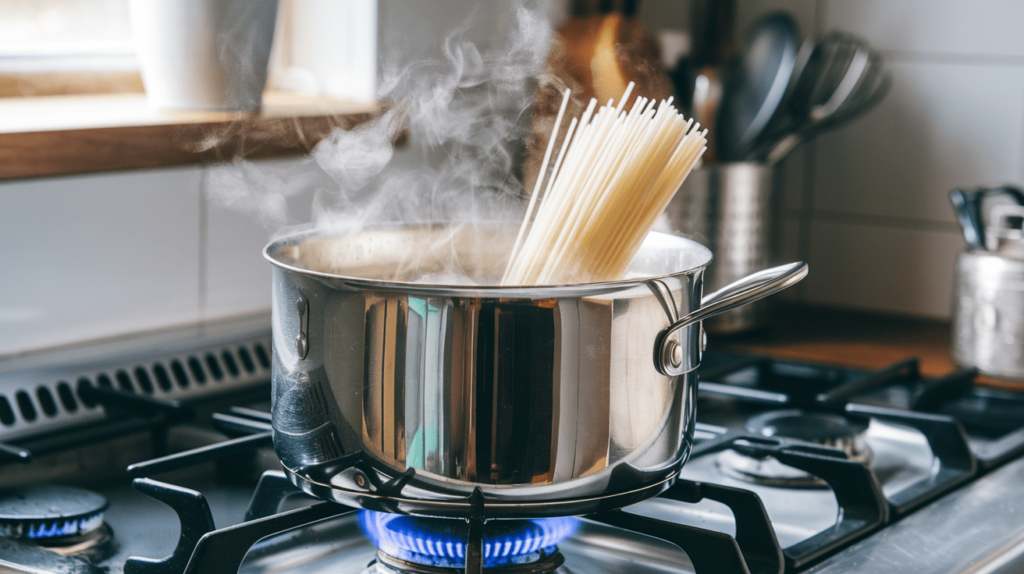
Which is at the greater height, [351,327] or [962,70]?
[962,70]

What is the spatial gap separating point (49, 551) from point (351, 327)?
9.5 inches

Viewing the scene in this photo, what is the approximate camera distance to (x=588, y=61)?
1267mm

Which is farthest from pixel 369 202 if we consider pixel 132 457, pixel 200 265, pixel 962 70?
pixel 962 70

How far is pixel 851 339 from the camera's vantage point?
4.21 ft

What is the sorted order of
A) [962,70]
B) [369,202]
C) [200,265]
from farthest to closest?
[962,70] < [369,202] < [200,265]

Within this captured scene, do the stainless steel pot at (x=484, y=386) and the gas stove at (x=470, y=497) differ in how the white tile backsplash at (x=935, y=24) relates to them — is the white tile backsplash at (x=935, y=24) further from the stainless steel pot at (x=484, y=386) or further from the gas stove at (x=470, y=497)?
the stainless steel pot at (x=484, y=386)

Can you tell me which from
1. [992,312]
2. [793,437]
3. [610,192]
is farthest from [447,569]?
[992,312]

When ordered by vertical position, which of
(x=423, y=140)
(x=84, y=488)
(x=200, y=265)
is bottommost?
(x=84, y=488)

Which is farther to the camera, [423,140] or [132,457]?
[423,140]

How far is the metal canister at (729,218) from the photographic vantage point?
1238 mm

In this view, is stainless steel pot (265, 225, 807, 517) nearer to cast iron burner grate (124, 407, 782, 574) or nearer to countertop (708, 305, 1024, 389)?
cast iron burner grate (124, 407, 782, 574)

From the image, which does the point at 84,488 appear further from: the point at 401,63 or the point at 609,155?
the point at 401,63

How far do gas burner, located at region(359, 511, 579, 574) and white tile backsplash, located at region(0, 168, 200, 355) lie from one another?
45 centimetres

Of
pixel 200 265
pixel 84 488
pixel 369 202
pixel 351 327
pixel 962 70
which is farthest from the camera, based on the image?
pixel 962 70
